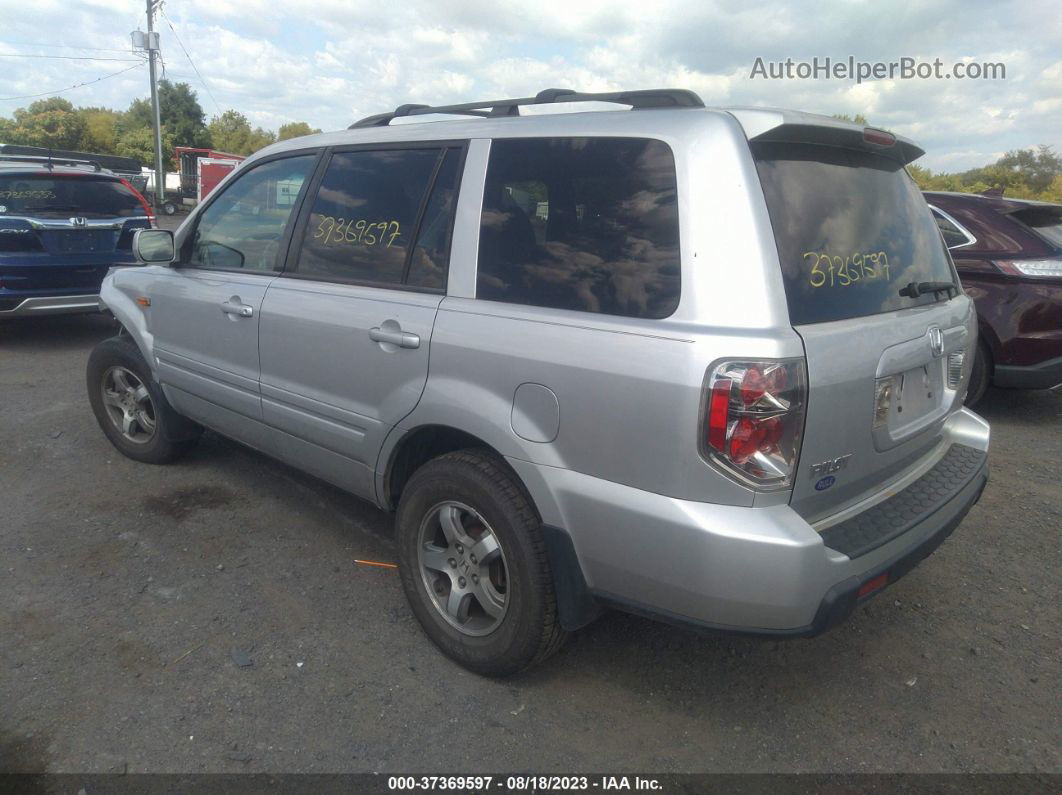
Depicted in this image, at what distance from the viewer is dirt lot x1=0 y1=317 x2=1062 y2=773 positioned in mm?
2451

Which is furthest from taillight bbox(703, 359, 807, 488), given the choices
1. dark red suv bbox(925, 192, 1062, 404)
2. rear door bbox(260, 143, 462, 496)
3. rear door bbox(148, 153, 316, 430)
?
dark red suv bbox(925, 192, 1062, 404)

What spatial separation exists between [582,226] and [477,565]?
122 cm

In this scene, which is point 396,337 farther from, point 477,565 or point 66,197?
point 66,197

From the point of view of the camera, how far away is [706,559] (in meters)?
2.10

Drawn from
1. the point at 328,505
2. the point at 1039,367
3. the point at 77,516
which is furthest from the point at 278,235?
the point at 1039,367

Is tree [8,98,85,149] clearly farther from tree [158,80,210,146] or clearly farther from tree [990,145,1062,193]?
tree [990,145,1062,193]

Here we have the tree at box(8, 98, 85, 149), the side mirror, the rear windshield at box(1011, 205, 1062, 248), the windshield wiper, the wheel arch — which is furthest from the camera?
the tree at box(8, 98, 85, 149)

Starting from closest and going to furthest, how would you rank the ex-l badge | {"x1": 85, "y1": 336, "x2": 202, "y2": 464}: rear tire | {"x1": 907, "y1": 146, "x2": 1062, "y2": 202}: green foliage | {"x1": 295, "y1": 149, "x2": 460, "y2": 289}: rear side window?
the ex-l badge < {"x1": 295, "y1": 149, "x2": 460, "y2": 289}: rear side window < {"x1": 85, "y1": 336, "x2": 202, "y2": 464}: rear tire < {"x1": 907, "y1": 146, "x2": 1062, "y2": 202}: green foliage

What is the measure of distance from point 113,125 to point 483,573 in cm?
8645

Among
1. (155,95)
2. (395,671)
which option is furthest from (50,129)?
(395,671)

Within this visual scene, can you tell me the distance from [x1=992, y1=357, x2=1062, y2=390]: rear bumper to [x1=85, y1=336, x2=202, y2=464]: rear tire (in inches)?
223

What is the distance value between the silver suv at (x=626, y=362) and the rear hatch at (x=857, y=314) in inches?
0.4

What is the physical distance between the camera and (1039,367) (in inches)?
223

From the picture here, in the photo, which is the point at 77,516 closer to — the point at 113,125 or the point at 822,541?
the point at 822,541
